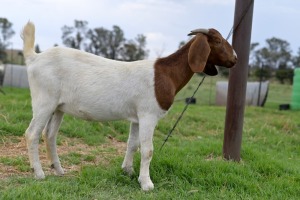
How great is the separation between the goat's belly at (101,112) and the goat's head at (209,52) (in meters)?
0.80

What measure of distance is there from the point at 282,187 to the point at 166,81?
1.75 metres

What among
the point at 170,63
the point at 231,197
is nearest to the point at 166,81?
the point at 170,63

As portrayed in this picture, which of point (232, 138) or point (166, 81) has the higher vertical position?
point (166, 81)

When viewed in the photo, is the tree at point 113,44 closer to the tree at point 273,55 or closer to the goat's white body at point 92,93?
the tree at point 273,55

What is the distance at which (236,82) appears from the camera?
17.1 feet

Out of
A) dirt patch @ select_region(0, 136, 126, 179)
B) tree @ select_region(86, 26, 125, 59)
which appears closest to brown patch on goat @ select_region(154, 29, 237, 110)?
dirt patch @ select_region(0, 136, 126, 179)

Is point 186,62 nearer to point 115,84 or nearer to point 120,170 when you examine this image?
point 115,84

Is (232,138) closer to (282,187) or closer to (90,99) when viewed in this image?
(282,187)

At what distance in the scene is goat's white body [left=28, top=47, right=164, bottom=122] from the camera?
4.07 metres

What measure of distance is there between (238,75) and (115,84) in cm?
184

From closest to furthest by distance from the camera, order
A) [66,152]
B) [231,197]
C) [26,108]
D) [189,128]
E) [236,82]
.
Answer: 1. [231,197]
2. [236,82]
3. [66,152]
4. [26,108]
5. [189,128]

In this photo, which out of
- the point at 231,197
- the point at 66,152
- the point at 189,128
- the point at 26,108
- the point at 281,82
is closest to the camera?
the point at 231,197

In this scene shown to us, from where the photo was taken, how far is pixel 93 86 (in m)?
4.11

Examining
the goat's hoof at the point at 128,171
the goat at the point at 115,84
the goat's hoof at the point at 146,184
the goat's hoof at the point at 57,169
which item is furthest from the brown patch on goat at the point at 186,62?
the goat's hoof at the point at 57,169
